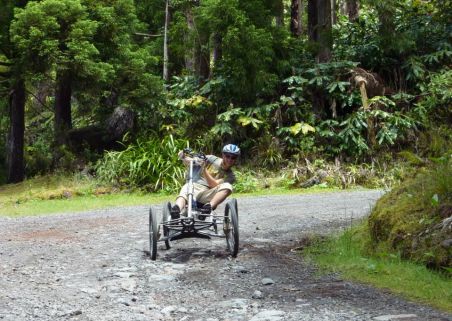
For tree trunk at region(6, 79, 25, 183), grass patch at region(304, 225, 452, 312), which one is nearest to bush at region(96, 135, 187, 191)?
tree trunk at region(6, 79, 25, 183)

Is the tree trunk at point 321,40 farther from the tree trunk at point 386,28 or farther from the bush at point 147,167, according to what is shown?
the bush at point 147,167

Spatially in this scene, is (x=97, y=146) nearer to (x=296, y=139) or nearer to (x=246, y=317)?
(x=296, y=139)

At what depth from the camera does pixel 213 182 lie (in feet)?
27.8

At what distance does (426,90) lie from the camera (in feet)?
62.8

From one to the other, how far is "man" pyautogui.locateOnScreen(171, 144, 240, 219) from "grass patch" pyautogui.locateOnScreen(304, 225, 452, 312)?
4.35 feet

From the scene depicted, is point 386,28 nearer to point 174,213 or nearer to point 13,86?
point 13,86

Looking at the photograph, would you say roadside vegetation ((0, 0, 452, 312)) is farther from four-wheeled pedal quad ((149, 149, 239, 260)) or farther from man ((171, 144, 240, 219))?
four-wheeled pedal quad ((149, 149, 239, 260))

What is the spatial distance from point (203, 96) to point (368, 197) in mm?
7397

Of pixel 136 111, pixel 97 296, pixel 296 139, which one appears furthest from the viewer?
pixel 136 111

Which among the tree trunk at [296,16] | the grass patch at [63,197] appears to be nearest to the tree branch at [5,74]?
the grass patch at [63,197]

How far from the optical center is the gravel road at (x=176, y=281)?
17.5 ft

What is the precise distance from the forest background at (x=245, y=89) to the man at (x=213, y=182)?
8.13 meters

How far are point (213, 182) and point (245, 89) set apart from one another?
10629 millimetres

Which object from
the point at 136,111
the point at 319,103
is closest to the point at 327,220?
the point at 319,103
